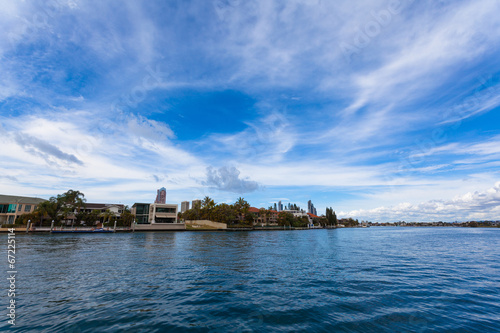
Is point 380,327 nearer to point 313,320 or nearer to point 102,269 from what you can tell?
point 313,320

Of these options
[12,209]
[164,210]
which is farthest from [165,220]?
[12,209]

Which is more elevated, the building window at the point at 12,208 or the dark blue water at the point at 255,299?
the building window at the point at 12,208

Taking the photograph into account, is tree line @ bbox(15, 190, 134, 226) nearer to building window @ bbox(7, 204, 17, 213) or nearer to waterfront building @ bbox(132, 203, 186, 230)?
building window @ bbox(7, 204, 17, 213)

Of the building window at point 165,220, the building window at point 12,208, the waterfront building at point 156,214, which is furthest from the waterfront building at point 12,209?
the building window at point 165,220

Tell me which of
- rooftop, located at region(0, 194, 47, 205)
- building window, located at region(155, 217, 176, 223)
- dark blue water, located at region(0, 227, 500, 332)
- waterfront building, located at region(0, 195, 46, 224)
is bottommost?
dark blue water, located at region(0, 227, 500, 332)

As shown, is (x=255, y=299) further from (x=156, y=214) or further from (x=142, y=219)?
(x=142, y=219)

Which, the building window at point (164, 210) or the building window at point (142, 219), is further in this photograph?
the building window at point (142, 219)

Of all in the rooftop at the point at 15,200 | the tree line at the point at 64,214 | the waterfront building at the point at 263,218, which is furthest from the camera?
the waterfront building at the point at 263,218

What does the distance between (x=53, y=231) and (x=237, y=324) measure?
104m

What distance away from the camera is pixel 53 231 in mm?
84250

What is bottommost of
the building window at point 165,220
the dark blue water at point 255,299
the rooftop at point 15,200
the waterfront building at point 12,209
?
the dark blue water at point 255,299

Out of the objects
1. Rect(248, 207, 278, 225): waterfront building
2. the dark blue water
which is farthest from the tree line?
Rect(248, 207, 278, 225): waterfront building

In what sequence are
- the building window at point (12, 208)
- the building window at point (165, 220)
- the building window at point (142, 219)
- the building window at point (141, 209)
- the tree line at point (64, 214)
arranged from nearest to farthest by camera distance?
the tree line at point (64, 214), the building window at point (12, 208), the building window at point (165, 220), the building window at point (142, 219), the building window at point (141, 209)

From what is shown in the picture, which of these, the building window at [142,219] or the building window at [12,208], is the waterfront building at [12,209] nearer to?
the building window at [12,208]
